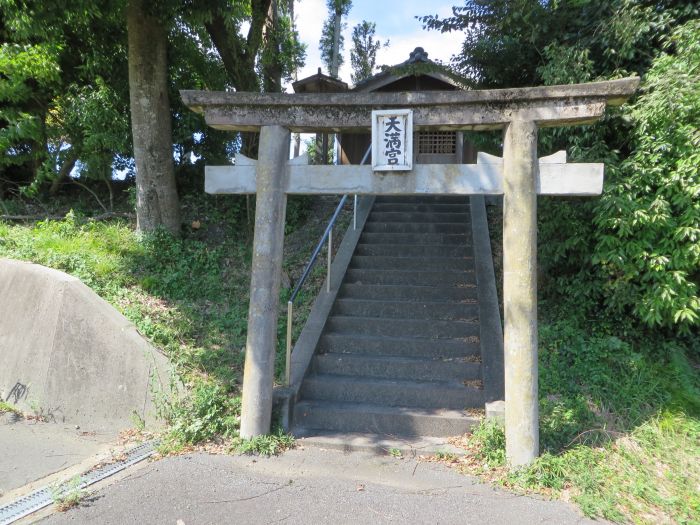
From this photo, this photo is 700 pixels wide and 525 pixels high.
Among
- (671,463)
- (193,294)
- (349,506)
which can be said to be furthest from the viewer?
(193,294)

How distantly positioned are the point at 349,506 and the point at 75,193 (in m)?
9.64

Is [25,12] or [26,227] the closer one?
[25,12]

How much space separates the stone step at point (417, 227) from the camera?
789 centimetres

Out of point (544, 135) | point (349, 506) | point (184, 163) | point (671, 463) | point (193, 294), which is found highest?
point (184, 163)

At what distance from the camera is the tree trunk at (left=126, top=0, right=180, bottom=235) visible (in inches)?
278

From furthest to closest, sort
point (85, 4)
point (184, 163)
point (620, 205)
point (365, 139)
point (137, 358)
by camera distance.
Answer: point (365, 139) < point (184, 163) < point (85, 4) < point (137, 358) < point (620, 205)

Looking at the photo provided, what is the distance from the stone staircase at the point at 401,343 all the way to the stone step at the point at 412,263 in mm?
15

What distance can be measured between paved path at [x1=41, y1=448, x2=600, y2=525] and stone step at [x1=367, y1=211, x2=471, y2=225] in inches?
195

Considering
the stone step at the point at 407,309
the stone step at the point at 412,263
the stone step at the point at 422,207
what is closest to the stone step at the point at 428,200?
the stone step at the point at 422,207

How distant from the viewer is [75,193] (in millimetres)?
10156

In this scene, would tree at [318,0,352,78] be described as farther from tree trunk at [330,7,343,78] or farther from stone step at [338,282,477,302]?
stone step at [338,282,477,302]

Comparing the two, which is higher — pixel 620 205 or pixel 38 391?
pixel 620 205

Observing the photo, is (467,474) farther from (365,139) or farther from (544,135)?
(365,139)

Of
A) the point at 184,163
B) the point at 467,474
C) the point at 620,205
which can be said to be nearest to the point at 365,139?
the point at 184,163
